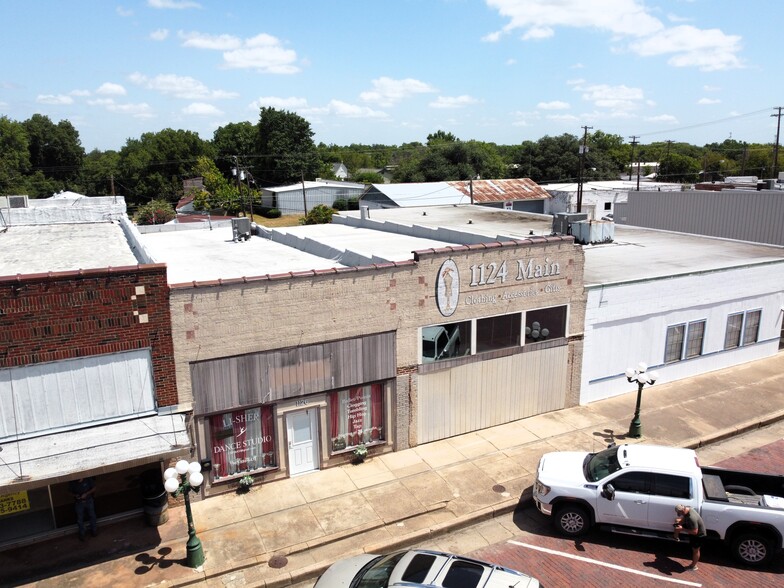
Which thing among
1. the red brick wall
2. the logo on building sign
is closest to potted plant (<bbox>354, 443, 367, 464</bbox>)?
the logo on building sign

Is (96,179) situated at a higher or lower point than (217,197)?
higher

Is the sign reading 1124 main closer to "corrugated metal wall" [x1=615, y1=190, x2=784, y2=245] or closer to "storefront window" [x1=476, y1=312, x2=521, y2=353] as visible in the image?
"storefront window" [x1=476, y1=312, x2=521, y2=353]

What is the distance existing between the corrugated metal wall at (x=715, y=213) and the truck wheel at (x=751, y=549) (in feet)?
70.1

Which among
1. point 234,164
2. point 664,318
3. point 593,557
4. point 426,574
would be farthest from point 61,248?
point 234,164

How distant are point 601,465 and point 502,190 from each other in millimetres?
48951

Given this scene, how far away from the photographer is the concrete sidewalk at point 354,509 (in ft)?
39.4

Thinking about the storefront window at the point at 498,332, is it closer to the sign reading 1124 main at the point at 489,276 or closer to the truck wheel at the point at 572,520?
the sign reading 1124 main at the point at 489,276

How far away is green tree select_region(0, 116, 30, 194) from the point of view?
87125 millimetres

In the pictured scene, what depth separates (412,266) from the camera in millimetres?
16031

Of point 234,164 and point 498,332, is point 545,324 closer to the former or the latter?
point 498,332

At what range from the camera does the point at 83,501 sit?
12.7 m

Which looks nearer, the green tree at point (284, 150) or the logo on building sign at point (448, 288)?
the logo on building sign at point (448, 288)

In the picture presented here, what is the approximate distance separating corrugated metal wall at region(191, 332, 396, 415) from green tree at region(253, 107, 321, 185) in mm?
77105

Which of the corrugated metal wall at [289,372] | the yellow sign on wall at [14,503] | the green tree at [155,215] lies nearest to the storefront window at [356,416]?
the corrugated metal wall at [289,372]
